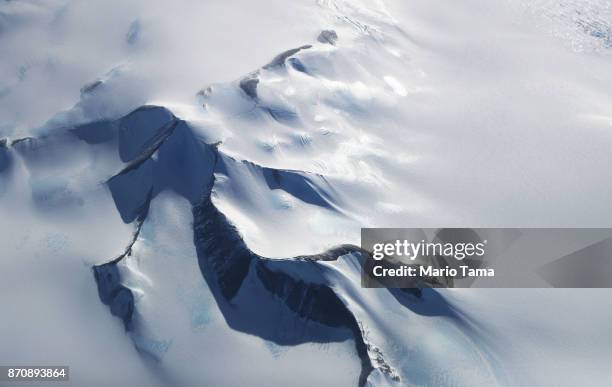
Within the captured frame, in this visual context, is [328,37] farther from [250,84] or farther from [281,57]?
[250,84]

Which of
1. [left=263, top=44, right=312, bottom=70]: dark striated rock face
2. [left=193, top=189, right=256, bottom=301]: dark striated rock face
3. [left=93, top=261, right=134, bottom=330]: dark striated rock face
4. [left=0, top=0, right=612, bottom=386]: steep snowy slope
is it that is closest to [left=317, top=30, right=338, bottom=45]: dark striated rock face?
[left=0, top=0, right=612, bottom=386]: steep snowy slope

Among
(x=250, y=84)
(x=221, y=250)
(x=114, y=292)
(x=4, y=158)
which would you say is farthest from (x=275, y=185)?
(x=4, y=158)

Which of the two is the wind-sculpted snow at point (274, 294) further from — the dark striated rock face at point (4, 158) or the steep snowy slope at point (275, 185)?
the dark striated rock face at point (4, 158)

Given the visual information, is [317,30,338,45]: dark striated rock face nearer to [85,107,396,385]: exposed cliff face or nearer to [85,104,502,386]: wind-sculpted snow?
[85,107,396,385]: exposed cliff face

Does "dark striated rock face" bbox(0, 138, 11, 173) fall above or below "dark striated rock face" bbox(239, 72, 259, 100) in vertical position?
below

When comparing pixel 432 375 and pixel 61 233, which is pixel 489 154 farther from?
pixel 61 233

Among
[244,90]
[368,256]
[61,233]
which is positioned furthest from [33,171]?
[368,256]

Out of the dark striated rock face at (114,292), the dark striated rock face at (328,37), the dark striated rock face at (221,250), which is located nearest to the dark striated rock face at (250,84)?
the dark striated rock face at (328,37)
